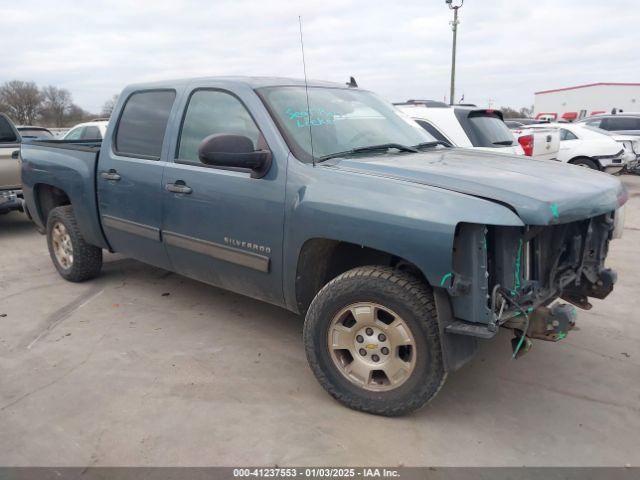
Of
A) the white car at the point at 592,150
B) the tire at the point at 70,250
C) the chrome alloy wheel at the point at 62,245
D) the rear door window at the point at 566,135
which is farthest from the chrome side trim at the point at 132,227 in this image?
the rear door window at the point at 566,135

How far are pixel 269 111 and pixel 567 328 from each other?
218cm

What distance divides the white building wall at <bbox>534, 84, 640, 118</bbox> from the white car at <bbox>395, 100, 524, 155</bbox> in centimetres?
5090

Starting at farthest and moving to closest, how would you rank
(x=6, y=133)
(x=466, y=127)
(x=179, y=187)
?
1. (x=6, y=133)
2. (x=466, y=127)
3. (x=179, y=187)

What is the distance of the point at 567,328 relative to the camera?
115 inches

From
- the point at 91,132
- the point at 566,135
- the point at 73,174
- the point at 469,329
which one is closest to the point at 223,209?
the point at 469,329

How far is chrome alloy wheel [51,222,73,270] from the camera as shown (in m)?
5.37

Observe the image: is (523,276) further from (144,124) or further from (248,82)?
(144,124)

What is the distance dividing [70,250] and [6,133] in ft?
14.1

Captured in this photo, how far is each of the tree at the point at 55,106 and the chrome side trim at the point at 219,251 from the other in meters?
31.4

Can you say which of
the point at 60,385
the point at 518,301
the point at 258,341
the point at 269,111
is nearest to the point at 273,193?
the point at 269,111

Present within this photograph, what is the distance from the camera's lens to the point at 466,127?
22.7ft

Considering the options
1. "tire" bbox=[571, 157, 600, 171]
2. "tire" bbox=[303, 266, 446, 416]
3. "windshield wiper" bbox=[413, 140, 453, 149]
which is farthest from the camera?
"tire" bbox=[571, 157, 600, 171]

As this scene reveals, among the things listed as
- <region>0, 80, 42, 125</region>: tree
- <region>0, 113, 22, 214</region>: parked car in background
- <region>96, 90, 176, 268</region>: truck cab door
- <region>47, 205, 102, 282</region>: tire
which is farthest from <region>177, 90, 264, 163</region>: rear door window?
<region>0, 80, 42, 125</region>: tree

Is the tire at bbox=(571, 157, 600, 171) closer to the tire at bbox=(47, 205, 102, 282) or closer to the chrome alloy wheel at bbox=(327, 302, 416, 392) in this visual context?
the tire at bbox=(47, 205, 102, 282)
